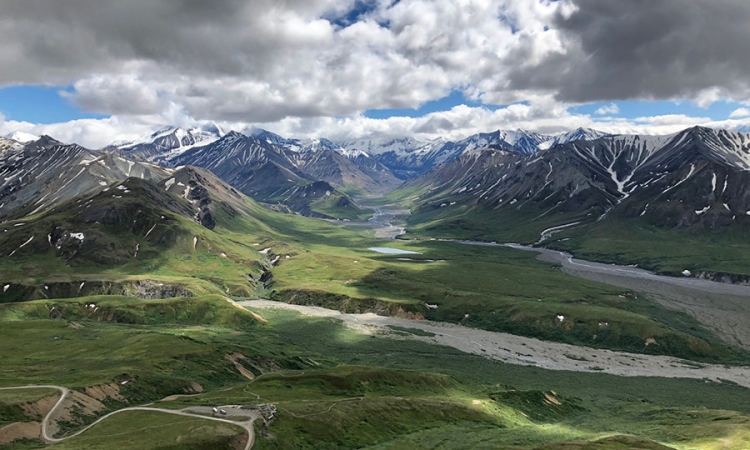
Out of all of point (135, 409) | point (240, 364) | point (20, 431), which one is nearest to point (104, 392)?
point (135, 409)

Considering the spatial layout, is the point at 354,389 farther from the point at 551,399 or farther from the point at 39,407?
the point at 39,407

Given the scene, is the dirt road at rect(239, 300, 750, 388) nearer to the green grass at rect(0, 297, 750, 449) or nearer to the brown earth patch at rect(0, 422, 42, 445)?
the green grass at rect(0, 297, 750, 449)

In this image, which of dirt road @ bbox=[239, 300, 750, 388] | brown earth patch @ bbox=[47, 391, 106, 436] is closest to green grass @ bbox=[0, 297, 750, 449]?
brown earth patch @ bbox=[47, 391, 106, 436]

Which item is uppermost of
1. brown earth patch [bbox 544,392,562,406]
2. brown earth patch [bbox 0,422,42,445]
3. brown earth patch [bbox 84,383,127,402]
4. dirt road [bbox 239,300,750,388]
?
brown earth patch [bbox 0,422,42,445]

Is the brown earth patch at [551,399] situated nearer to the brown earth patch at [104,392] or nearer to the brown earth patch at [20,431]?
the brown earth patch at [104,392]

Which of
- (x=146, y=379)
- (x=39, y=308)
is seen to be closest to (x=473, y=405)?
(x=146, y=379)

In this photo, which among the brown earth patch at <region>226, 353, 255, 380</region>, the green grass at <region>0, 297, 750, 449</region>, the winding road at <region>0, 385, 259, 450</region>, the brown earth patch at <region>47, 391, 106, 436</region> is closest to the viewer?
the winding road at <region>0, 385, 259, 450</region>
